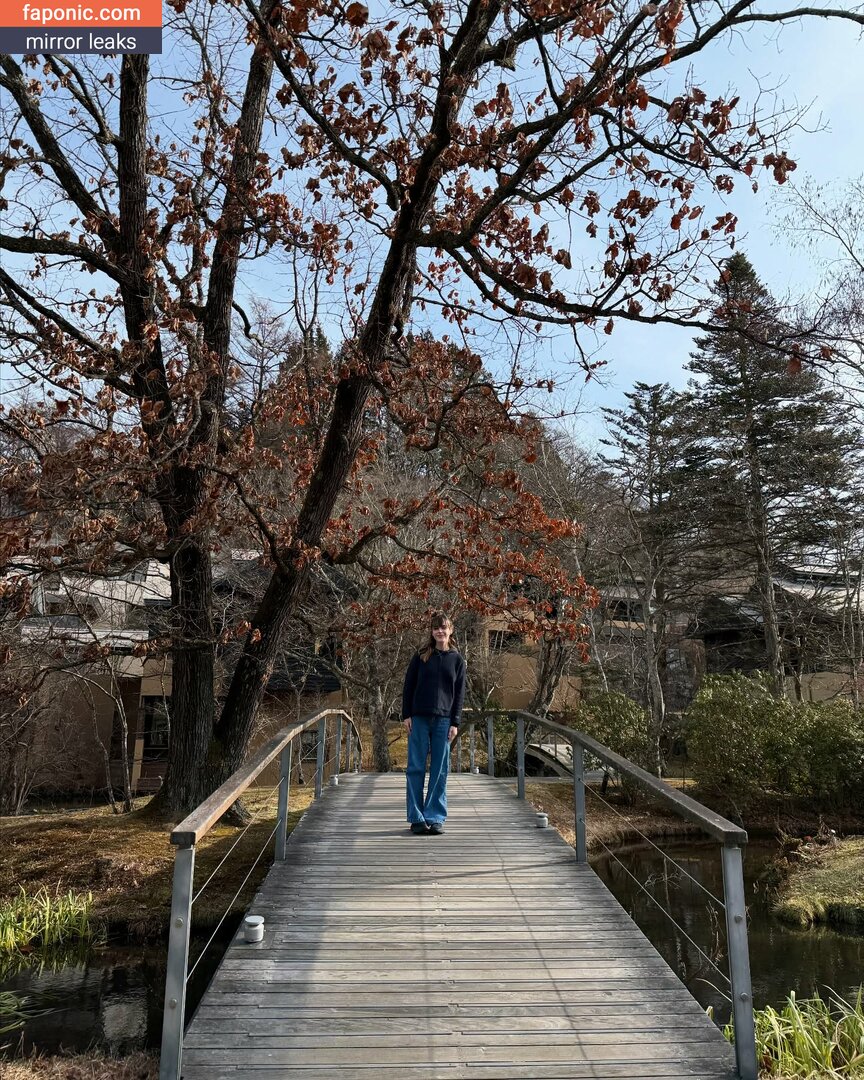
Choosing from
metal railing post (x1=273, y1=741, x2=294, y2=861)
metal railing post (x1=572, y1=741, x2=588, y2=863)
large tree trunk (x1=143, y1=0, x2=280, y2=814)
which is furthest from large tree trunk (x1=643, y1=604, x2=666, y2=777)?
metal railing post (x1=273, y1=741, x2=294, y2=861)

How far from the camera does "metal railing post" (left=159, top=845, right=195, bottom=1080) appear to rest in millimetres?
3510

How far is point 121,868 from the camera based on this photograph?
10.2 meters

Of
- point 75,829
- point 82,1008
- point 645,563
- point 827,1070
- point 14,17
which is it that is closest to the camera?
point 827,1070

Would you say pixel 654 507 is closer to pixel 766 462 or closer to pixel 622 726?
pixel 766 462

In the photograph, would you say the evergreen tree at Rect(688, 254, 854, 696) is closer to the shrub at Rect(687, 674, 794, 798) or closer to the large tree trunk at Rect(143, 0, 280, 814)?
the shrub at Rect(687, 674, 794, 798)

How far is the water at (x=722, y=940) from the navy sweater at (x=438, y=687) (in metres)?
2.67

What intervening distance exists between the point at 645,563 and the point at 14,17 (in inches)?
694

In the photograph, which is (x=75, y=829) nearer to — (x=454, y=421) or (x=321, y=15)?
(x=454, y=421)

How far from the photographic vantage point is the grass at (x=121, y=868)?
947 cm

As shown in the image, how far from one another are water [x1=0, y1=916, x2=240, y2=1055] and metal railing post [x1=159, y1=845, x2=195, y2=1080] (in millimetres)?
3346

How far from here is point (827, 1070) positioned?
5.28 m

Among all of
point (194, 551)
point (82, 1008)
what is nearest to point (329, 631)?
point (194, 551)

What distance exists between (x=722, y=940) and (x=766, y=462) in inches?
810

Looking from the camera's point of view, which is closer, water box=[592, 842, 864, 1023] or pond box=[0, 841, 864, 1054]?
pond box=[0, 841, 864, 1054]
